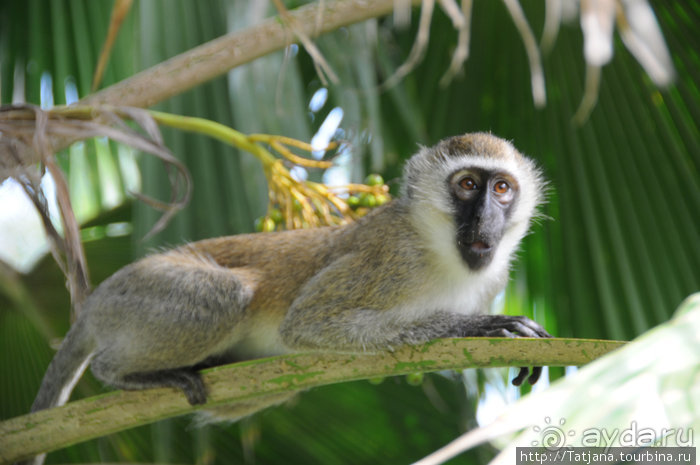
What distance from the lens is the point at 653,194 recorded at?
334 centimetres

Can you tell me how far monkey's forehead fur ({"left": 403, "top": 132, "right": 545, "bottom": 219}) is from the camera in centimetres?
354

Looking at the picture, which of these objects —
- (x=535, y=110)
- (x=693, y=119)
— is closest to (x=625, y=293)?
(x=693, y=119)

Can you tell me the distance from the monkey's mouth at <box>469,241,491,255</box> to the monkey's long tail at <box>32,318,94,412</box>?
1.90 m

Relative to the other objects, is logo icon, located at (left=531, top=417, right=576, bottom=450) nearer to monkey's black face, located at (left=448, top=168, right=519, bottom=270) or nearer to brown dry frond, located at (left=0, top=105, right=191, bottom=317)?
brown dry frond, located at (left=0, top=105, right=191, bottom=317)

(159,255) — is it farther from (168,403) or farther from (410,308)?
(410,308)

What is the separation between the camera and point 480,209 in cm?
332

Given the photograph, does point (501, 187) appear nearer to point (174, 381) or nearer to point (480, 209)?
point (480, 209)

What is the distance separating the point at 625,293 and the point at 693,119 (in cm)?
94

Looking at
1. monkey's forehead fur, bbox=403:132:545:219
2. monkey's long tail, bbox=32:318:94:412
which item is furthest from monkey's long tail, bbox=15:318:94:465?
monkey's forehead fur, bbox=403:132:545:219

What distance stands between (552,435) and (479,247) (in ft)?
7.88

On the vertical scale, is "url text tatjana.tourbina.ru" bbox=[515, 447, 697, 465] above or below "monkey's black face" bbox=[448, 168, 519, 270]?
below

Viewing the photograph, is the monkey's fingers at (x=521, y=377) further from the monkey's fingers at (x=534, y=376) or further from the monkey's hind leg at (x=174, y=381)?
the monkey's hind leg at (x=174, y=381)

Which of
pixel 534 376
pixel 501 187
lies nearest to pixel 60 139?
pixel 501 187

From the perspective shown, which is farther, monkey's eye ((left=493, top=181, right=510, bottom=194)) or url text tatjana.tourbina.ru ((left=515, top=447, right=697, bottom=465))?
monkey's eye ((left=493, top=181, right=510, bottom=194))
